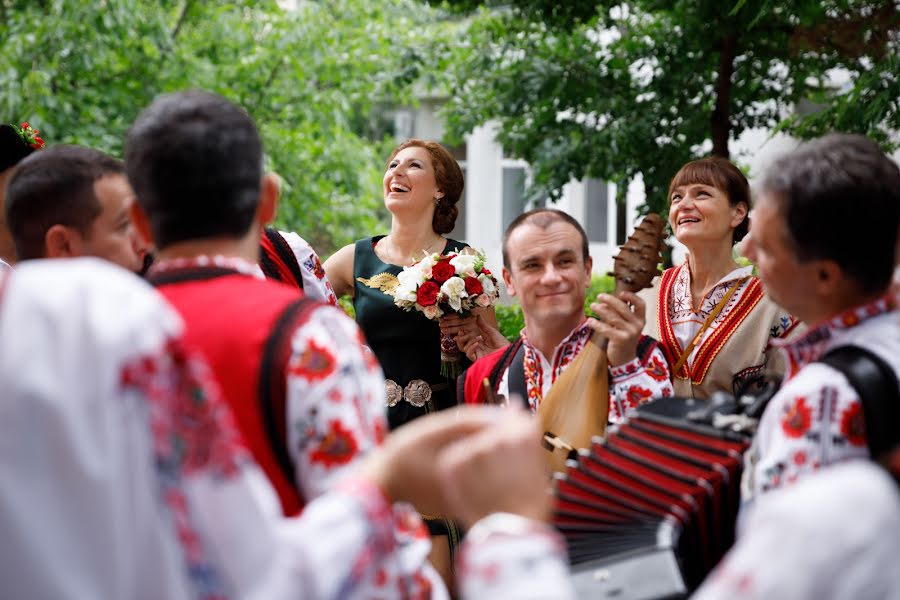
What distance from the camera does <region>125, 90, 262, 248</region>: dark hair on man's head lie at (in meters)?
1.87

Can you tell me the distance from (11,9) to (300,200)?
183 inches

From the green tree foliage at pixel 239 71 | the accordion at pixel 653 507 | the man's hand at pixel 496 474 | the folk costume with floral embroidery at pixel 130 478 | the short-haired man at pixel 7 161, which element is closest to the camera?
the folk costume with floral embroidery at pixel 130 478

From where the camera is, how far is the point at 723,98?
754 cm

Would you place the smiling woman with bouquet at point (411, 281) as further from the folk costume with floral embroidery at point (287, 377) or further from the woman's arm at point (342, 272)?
the folk costume with floral embroidery at point (287, 377)

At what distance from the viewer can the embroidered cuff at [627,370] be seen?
3.39 meters

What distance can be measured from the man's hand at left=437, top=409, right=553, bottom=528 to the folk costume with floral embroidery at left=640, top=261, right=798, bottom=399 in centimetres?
284

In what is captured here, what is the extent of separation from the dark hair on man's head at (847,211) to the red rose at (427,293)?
2.72 m

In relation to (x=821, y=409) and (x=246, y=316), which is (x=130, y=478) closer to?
(x=246, y=316)

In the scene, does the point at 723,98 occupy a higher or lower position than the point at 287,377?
higher

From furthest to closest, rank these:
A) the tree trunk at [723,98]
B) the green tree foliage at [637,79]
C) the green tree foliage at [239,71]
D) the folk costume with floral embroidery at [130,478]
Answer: the green tree foliage at [239,71], the tree trunk at [723,98], the green tree foliage at [637,79], the folk costume with floral embroidery at [130,478]

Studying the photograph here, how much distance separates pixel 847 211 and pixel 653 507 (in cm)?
77

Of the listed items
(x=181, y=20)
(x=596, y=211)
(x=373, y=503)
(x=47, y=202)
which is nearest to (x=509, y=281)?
(x=47, y=202)

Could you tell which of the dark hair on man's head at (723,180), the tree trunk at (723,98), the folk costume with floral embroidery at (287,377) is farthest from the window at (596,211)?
the folk costume with floral embroidery at (287,377)

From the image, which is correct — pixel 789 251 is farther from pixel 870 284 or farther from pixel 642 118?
pixel 642 118
